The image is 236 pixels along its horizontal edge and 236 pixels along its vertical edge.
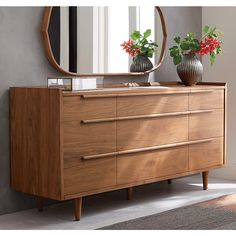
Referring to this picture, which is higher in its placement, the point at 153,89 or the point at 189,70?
the point at 189,70

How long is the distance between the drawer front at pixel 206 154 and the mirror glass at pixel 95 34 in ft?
2.58

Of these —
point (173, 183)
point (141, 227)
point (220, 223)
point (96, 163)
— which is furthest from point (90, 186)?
point (173, 183)

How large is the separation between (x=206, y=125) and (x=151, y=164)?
0.66m

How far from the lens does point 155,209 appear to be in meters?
4.17

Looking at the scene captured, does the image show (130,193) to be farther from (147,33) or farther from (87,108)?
(147,33)

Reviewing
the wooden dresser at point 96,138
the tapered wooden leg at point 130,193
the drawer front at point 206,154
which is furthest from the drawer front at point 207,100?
the tapered wooden leg at point 130,193

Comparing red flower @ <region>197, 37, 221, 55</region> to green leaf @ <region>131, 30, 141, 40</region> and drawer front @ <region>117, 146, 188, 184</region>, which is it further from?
drawer front @ <region>117, 146, 188, 184</region>

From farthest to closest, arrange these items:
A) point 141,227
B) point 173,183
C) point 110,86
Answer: point 173,183
point 110,86
point 141,227

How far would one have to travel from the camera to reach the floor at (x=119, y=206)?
3.80m

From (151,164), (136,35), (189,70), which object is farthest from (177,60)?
(151,164)

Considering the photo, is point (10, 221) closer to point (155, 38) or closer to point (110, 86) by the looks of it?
point (110, 86)

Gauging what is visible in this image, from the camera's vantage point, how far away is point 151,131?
13.8 feet

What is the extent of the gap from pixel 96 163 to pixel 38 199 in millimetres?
507

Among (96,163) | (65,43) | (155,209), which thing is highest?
(65,43)
